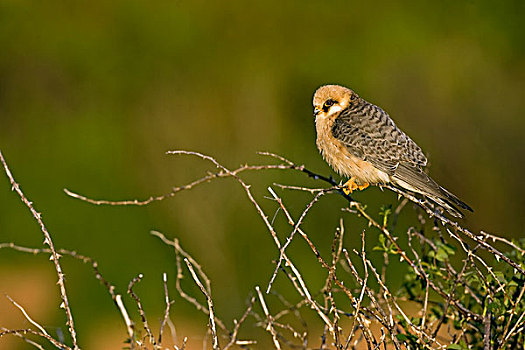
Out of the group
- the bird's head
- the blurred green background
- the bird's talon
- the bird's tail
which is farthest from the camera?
the blurred green background

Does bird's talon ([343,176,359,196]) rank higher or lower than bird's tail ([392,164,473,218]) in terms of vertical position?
lower

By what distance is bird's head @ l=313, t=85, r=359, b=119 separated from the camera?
2.84 m

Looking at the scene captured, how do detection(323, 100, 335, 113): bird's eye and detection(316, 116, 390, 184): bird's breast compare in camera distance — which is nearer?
detection(316, 116, 390, 184): bird's breast

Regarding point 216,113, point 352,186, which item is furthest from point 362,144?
point 216,113

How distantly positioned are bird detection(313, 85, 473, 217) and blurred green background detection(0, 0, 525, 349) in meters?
2.50

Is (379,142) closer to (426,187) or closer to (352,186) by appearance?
(352,186)

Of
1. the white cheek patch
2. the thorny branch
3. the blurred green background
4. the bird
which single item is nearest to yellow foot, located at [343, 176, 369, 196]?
the bird

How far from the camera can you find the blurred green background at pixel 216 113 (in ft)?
18.1

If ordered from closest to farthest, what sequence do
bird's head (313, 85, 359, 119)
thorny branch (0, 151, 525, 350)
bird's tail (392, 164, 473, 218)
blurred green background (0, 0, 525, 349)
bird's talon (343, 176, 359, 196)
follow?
1. thorny branch (0, 151, 525, 350)
2. bird's tail (392, 164, 473, 218)
3. bird's talon (343, 176, 359, 196)
4. bird's head (313, 85, 359, 119)
5. blurred green background (0, 0, 525, 349)

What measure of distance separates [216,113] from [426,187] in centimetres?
390

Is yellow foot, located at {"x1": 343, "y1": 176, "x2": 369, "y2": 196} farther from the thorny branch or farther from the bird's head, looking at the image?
the thorny branch

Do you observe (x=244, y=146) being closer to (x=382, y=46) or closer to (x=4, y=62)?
(x=382, y=46)

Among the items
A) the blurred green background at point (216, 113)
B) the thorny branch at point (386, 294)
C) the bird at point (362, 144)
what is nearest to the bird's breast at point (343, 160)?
the bird at point (362, 144)

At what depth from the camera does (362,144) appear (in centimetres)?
275
